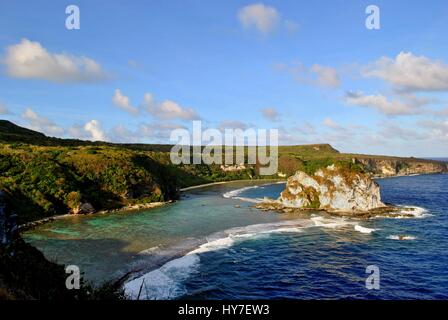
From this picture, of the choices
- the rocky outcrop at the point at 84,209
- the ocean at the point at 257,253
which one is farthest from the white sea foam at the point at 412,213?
the rocky outcrop at the point at 84,209

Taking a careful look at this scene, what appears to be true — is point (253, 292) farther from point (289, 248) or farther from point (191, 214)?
point (191, 214)

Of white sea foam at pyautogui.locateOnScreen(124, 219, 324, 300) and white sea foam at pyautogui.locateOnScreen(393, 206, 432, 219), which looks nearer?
white sea foam at pyautogui.locateOnScreen(124, 219, 324, 300)

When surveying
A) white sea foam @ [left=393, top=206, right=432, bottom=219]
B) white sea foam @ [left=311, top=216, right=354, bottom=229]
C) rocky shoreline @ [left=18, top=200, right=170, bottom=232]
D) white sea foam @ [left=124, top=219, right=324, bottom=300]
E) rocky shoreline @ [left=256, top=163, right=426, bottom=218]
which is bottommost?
white sea foam @ [left=124, top=219, right=324, bottom=300]

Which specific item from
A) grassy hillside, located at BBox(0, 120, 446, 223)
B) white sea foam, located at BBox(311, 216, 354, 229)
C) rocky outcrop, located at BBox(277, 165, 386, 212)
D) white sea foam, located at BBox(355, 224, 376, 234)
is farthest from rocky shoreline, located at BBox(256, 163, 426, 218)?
white sea foam, located at BBox(355, 224, 376, 234)

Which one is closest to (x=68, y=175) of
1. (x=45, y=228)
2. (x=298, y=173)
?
(x=45, y=228)

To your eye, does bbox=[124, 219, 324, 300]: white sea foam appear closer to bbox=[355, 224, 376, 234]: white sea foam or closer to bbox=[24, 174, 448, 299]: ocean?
bbox=[24, 174, 448, 299]: ocean

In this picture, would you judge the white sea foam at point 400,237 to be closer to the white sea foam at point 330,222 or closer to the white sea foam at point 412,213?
the white sea foam at point 330,222
